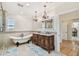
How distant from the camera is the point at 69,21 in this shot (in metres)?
2.15

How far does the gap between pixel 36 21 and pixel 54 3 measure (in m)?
0.51

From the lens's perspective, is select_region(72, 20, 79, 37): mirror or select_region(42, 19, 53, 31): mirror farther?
select_region(42, 19, 53, 31): mirror

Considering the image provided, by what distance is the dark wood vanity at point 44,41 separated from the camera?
2.21 meters

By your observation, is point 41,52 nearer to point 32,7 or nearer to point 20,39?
point 20,39

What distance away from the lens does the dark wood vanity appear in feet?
7.27

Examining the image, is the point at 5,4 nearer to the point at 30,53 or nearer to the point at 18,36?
the point at 18,36

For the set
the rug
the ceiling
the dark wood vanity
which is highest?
the ceiling

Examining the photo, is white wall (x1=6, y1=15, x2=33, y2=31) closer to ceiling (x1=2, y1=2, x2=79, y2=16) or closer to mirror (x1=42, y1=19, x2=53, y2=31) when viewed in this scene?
ceiling (x1=2, y1=2, x2=79, y2=16)

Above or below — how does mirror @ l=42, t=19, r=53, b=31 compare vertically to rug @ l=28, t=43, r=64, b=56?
above

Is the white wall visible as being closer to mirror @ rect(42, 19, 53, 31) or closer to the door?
mirror @ rect(42, 19, 53, 31)

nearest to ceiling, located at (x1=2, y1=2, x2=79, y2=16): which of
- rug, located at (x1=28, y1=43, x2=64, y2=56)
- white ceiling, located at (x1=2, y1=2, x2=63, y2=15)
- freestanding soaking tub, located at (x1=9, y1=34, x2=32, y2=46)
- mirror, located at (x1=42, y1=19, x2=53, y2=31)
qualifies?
white ceiling, located at (x1=2, y1=2, x2=63, y2=15)

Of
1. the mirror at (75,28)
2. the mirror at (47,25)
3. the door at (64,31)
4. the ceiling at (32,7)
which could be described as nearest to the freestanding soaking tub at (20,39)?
the mirror at (47,25)

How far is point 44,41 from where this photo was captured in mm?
2240

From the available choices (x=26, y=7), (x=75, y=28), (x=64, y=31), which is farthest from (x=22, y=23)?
(x=75, y=28)
